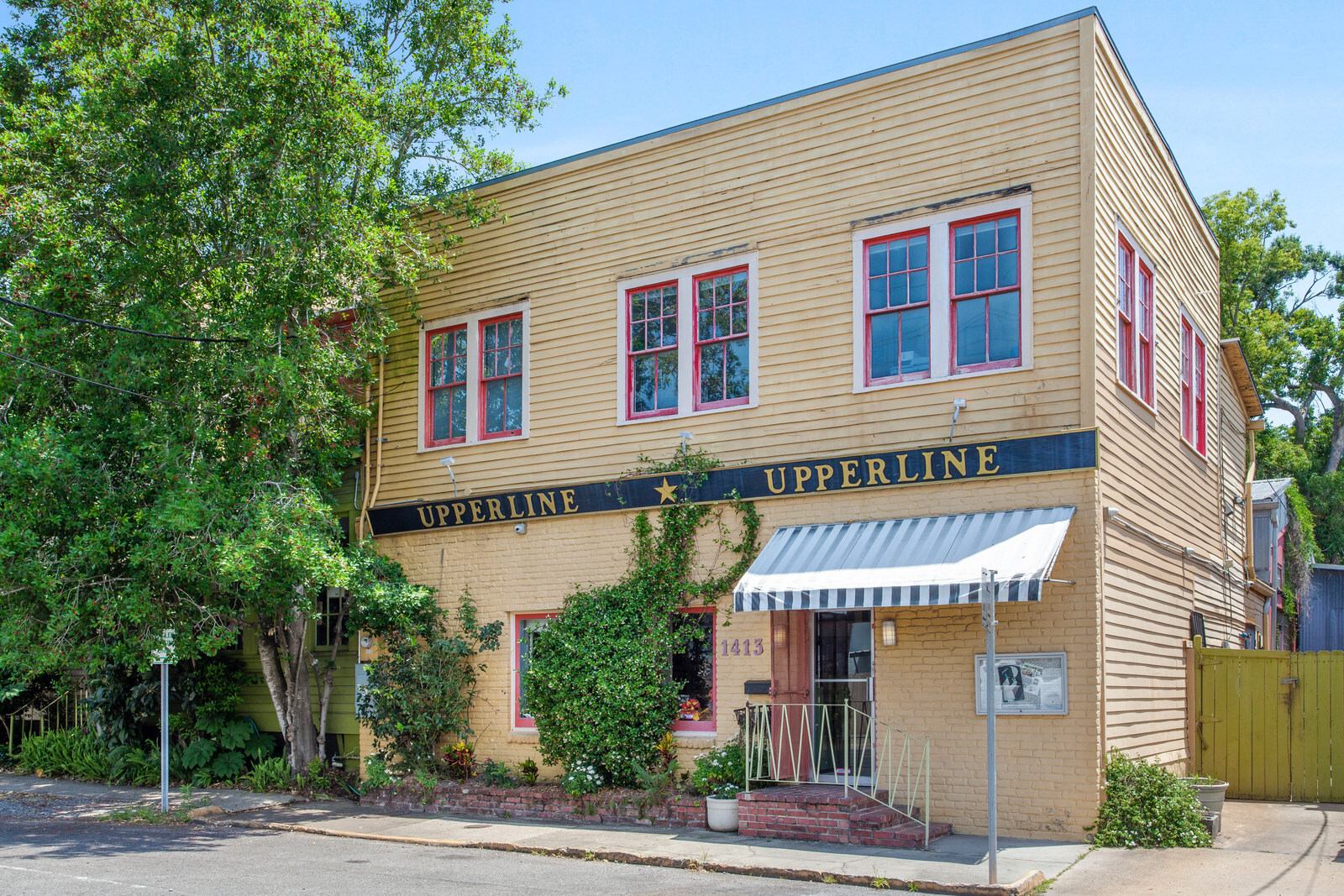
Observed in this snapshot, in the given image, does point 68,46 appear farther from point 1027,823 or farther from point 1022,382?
point 1027,823

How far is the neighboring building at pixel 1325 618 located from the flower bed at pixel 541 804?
19.1 metres

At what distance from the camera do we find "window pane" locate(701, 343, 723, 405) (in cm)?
1394

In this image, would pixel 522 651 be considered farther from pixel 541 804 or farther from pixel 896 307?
pixel 896 307

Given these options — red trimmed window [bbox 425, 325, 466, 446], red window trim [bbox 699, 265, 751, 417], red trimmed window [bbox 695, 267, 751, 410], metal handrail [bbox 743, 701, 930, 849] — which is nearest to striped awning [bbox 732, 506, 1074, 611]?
metal handrail [bbox 743, 701, 930, 849]

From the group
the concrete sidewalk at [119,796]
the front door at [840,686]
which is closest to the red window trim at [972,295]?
the front door at [840,686]

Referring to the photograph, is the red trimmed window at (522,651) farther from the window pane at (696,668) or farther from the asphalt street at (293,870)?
the asphalt street at (293,870)

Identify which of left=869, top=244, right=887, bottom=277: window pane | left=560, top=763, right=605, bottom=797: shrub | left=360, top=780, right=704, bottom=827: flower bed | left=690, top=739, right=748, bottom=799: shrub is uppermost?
left=869, top=244, right=887, bottom=277: window pane

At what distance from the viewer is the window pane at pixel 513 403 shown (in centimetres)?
1562

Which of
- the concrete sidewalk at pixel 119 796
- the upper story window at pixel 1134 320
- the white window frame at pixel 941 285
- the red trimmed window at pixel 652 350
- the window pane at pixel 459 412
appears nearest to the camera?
the white window frame at pixel 941 285

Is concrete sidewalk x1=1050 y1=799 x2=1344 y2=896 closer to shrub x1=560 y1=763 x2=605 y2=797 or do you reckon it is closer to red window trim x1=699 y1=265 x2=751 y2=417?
shrub x1=560 y1=763 x2=605 y2=797

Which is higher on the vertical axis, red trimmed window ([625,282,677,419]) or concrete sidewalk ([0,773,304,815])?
red trimmed window ([625,282,677,419])

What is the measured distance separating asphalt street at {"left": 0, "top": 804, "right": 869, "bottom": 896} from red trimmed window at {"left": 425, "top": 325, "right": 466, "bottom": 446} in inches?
228

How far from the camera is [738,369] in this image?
1381 centimetres

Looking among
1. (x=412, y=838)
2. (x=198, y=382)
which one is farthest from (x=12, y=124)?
(x=412, y=838)
